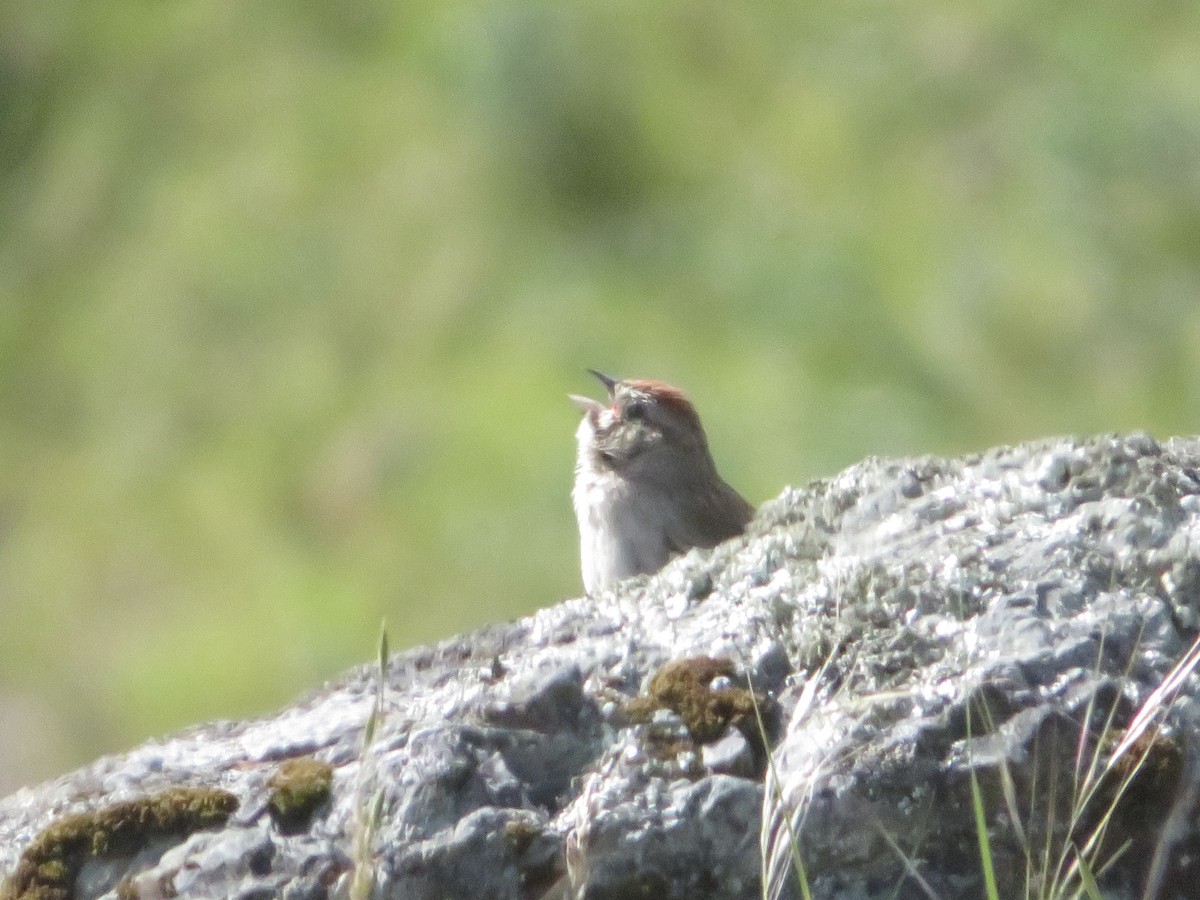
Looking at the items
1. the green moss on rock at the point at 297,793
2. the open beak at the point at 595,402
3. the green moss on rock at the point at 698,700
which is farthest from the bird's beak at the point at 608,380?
the green moss on rock at the point at 297,793

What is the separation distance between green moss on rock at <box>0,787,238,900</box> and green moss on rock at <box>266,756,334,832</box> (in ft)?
0.28

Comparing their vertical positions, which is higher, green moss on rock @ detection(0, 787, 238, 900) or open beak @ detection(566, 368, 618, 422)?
open beak @ detection(566, 368, 618, 422)

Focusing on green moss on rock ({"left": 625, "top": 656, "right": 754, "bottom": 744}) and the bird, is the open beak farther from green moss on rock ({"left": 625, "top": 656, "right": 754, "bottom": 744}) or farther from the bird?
green moss on rock ({"left": 625, "top": 656, "right": 754, "bottom": 744})

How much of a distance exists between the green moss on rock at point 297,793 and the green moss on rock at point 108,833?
0.08 m

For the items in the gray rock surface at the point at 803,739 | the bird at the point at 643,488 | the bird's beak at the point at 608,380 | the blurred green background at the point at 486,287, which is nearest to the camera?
the gray rock surface at the point at 803,739

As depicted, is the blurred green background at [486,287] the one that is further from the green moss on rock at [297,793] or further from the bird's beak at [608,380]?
the green moss on rock at [297,793]

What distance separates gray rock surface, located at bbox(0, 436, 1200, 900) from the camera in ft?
11.2

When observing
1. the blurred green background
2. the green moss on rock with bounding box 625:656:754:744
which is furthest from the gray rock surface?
the blurred green background

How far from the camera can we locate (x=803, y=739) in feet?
11.6

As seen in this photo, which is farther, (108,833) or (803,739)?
(108,833)

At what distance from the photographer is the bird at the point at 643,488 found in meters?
6.17

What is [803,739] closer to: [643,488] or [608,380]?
[643,488]

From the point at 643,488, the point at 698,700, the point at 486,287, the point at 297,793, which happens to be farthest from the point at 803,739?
the point at 486,287

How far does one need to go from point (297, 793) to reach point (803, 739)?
2.91 feet
